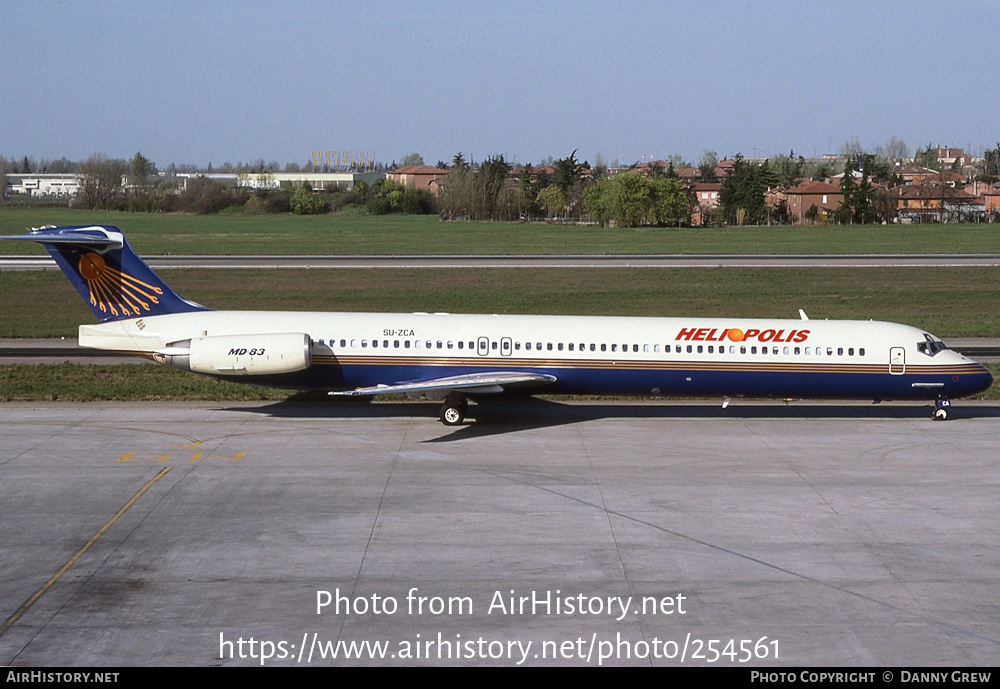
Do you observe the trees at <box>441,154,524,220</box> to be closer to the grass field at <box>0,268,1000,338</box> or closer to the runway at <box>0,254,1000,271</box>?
the runway at <box>0,254,1000,271</box>

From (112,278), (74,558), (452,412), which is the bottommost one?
(74,558)

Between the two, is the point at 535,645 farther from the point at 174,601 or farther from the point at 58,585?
the point at 58,585

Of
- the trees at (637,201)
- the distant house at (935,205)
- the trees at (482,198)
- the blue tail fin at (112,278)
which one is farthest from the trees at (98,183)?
the blue tail fin at (112,278)

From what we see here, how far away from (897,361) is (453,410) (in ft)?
39.5

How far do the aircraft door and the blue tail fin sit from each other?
19.1 m

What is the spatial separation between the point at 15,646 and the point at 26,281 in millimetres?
47013

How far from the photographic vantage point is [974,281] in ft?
192

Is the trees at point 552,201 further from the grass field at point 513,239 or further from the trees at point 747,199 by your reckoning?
the grass field at point 513,239

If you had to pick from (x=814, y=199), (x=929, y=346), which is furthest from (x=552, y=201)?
(x=929, y=346)

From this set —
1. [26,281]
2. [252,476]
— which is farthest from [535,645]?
[26,281]

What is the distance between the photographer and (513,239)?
9706 cm

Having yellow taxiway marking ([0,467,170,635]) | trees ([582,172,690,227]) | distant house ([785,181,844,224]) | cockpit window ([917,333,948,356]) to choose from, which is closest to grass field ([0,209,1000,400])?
yellow taxiway marking ([0,467,170,635])

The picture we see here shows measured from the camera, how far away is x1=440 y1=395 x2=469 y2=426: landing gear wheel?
27969 millimetres

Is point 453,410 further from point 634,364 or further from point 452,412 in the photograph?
point 634,364
